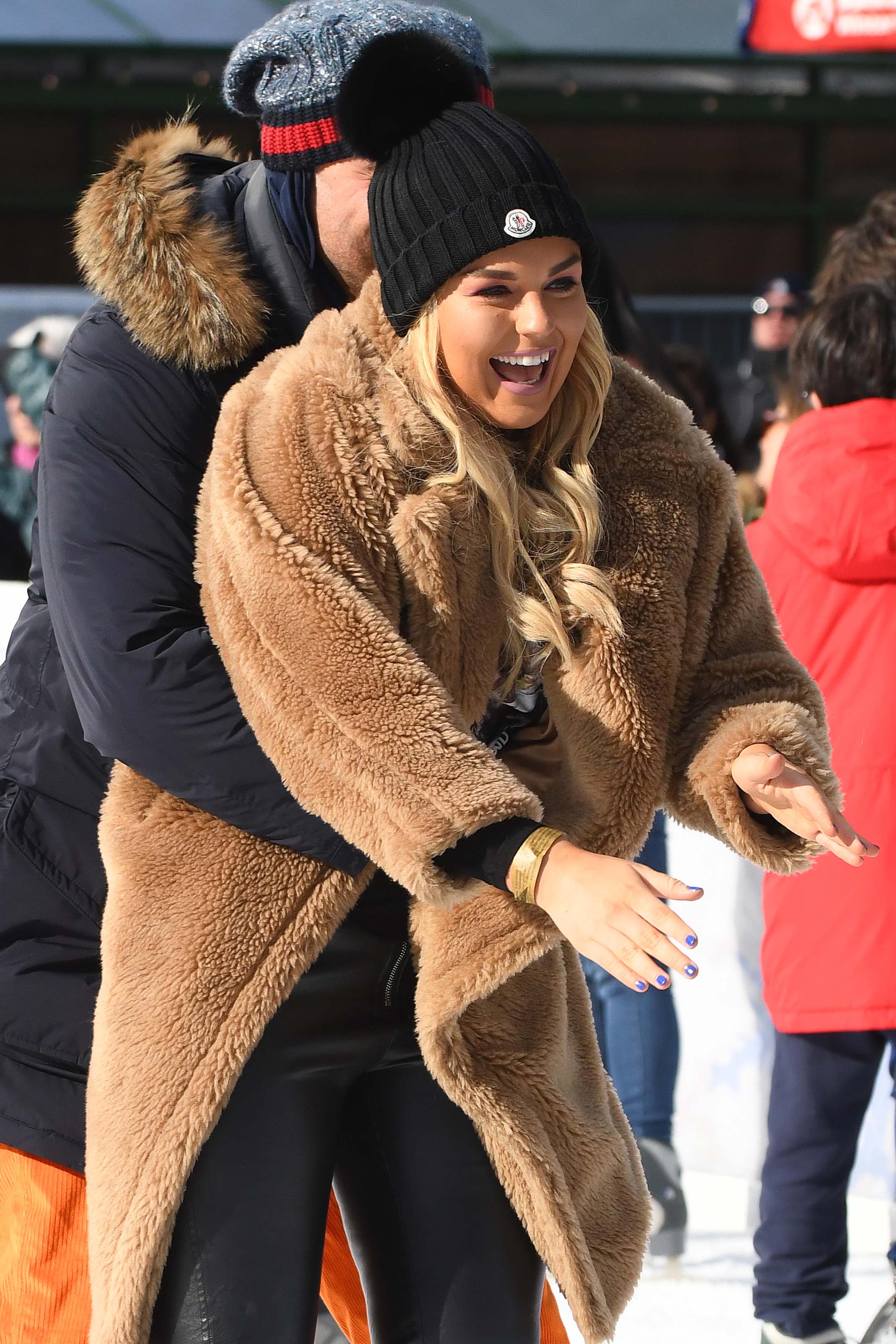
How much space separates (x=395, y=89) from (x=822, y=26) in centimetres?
565

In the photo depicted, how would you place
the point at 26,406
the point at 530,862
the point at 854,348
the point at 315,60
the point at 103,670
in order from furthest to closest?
1. the point at 26,406
2. the point at 854,348
3. the point at 315,60
4. the point at 103,670
5. the point at 530,862

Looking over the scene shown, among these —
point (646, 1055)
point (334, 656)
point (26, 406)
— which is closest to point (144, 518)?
point (334, 656)

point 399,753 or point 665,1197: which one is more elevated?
point 399,753

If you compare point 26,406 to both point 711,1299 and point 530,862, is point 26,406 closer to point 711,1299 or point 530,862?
point 711,1299

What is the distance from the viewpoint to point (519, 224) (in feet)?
5.94

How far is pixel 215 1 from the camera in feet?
27.0

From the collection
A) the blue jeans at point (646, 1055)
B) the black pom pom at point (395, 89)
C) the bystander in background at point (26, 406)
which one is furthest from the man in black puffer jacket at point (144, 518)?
the bystander in background at point (26, 406)

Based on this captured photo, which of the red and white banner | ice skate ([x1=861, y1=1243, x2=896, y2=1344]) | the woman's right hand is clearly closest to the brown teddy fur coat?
the woman's right hand

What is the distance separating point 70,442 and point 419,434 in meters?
0.40

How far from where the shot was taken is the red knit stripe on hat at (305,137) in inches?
79.4

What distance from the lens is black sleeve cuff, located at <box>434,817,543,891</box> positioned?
1671mm

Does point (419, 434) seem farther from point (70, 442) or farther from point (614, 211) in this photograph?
point (614, 211)

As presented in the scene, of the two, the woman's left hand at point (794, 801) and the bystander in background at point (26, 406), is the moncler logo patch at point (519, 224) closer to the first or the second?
the woman's left hand at point (794, 801)

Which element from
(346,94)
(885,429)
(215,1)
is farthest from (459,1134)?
(215,1)
